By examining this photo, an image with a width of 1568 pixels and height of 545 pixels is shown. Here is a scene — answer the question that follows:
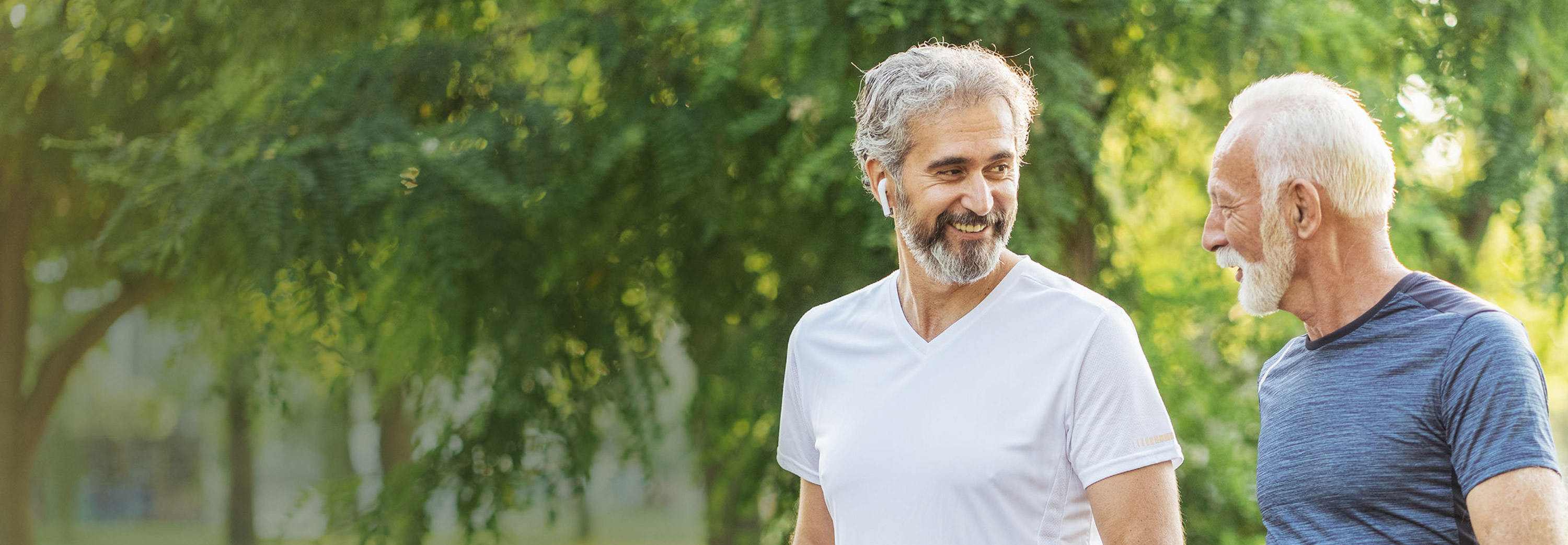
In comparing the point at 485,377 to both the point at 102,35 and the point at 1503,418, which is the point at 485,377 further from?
the point at 1503,418

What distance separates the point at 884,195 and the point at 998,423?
0.50 meters

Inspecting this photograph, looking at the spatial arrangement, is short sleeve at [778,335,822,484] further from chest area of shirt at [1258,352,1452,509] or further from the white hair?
the white hair

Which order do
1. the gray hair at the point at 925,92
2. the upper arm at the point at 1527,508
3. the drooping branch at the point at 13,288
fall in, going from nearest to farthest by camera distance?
1. the upper arm at the point at 1527,508
2. the gray hair at the point at 925,92
3. the drooping branch at the point at 13,288

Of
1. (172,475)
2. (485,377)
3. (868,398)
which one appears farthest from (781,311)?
(172,475)

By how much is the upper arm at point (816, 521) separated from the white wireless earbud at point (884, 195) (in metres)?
0.55

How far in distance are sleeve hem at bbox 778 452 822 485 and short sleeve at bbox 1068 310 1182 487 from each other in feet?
2.00

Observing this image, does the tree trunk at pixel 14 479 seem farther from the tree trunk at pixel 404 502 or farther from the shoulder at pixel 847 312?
the shoulder at pixel 847 312

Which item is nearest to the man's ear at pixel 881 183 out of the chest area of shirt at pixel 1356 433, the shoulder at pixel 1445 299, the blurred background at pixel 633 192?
the chest area of shirt at pixel 1356 433

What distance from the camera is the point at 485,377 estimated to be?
18.2ft

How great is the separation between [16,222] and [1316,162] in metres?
9.88

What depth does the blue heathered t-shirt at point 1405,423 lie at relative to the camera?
156cm

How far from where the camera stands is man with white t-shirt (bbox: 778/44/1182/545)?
73.5 inches

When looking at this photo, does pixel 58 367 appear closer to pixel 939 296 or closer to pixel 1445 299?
pixel 939 296

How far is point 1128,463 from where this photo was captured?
1.82 m
